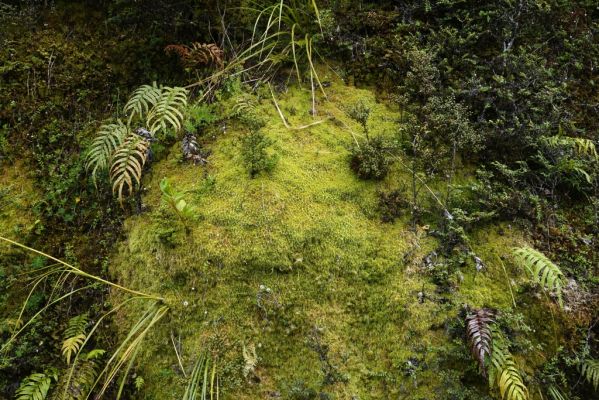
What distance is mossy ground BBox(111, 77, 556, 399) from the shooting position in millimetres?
3318

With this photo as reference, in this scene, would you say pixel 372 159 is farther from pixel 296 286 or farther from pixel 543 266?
pixel 543 266

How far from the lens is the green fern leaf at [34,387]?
10.8 ft

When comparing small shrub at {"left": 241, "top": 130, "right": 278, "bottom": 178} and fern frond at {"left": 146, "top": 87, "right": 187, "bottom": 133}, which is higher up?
fern frond at {"left": 146, "top": 87, "right": 187, "bottom": 133}

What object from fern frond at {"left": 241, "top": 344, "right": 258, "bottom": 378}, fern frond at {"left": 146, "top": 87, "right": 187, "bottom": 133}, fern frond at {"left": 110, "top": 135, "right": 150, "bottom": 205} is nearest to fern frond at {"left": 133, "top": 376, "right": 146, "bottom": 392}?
fern frond at {"left": 241, "top": 344, "right": 258, "bottom": 378}

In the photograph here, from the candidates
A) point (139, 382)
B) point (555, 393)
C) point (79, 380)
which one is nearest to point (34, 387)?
point (79, 380)

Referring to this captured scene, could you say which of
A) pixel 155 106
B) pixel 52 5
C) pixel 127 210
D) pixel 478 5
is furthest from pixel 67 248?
pixel 478 5

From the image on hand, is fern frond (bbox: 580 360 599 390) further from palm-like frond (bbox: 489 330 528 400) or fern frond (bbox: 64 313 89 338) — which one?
fern frond (bbox: 64 313 89 338)

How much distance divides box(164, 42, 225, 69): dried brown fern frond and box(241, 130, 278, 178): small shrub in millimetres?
1054

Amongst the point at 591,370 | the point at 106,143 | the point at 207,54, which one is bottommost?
the point at 591,370

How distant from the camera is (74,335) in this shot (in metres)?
3.56

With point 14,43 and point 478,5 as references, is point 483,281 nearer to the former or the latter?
point 478,5

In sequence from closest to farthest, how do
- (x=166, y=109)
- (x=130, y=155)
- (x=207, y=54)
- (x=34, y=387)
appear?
(x=34, y=387) < (x=130, y=155) < (x=166, y=109) < (x=207, y=54)

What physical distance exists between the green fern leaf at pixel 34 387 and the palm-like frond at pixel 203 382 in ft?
3.55

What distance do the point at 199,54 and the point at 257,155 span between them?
4.68 ft
